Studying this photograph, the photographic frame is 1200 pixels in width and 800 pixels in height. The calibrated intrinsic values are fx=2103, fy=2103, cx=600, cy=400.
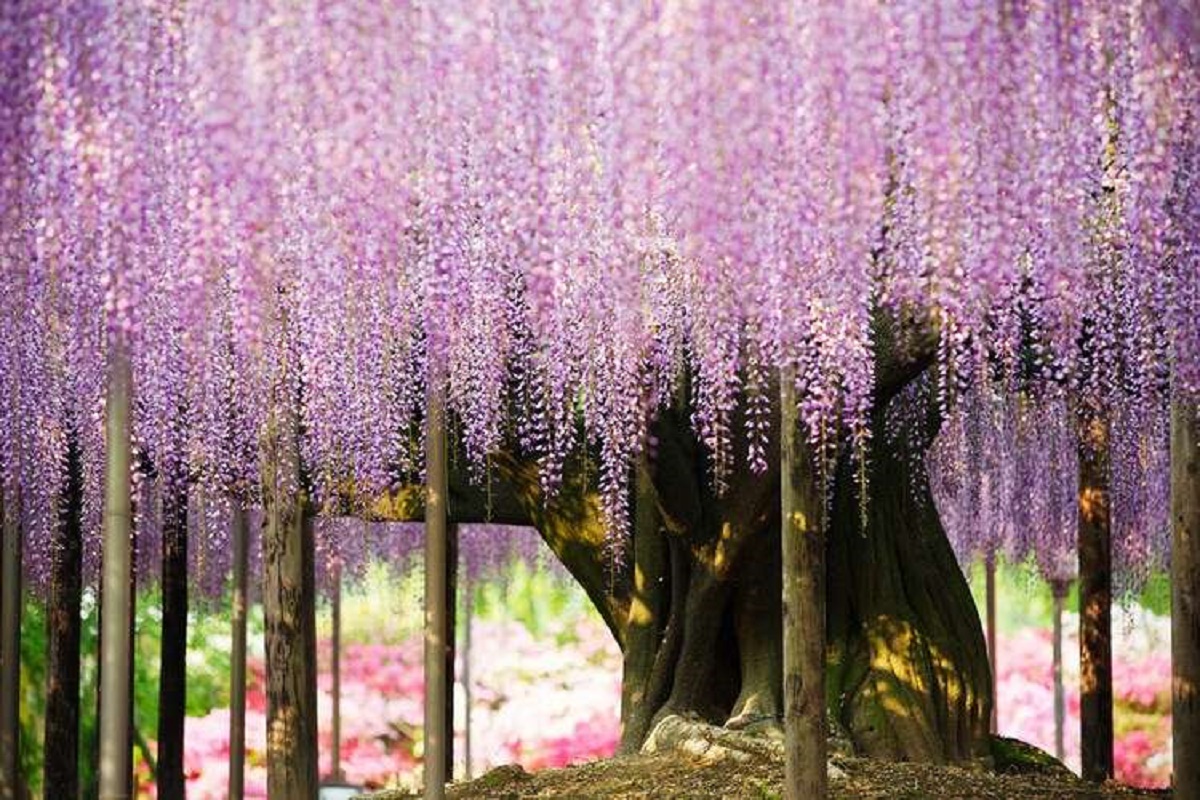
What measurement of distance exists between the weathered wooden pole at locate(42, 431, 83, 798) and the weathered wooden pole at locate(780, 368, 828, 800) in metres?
5.45

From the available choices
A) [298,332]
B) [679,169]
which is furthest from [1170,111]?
[298,332]

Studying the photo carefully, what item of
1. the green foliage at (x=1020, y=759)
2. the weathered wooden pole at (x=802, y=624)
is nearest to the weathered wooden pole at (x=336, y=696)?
the green foliage at (x=1020, y=759)

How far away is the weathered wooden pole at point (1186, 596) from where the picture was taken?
7.72 m

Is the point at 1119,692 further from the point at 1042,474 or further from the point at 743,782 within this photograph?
the point at 743,782

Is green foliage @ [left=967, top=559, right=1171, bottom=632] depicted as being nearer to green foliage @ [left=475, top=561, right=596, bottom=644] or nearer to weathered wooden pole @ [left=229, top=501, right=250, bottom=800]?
green foliage @ [left=475, top=561, right=596, bottom=644]

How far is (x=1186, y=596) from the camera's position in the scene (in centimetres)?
775

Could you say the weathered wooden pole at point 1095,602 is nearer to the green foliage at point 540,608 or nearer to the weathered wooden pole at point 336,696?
the weathered wooden pole at point 336,696

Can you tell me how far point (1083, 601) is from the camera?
1045 centimetres

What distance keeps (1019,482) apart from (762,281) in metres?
5.64

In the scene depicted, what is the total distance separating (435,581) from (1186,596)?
279cm

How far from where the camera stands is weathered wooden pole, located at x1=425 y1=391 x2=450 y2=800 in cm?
786

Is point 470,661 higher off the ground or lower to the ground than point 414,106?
lower

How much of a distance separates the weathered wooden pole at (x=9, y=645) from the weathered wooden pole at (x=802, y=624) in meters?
5.50

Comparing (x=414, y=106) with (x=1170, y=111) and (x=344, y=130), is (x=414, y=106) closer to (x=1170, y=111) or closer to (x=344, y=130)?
(x=344, y=130)
